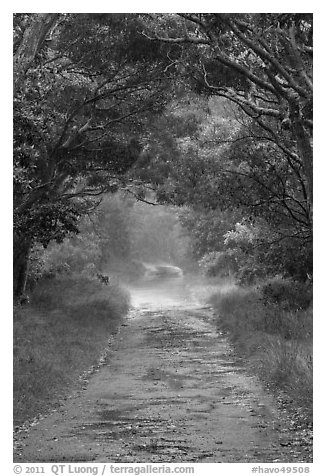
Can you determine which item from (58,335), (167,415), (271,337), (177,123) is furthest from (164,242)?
(167,415)

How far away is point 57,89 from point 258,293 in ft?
27.9

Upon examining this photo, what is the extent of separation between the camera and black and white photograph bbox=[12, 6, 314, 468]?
496 inches

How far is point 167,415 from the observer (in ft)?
45.6

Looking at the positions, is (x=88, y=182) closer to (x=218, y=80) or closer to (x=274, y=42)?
(x=218, y=80)

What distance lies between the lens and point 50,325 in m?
21.4

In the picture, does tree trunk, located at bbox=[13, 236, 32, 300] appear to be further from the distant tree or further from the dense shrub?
the dense shrub

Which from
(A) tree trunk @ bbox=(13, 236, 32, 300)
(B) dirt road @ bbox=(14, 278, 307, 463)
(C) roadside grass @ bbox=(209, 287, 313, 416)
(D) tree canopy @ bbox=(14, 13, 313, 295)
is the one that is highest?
(D) tree canopy @ bbox=(14, 13, 313, 295)

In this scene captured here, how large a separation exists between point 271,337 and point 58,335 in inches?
243

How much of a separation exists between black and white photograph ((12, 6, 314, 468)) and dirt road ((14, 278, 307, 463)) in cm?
6

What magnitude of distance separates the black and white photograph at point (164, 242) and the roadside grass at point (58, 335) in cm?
8

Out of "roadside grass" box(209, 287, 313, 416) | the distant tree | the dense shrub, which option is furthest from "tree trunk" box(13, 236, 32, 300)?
the dense shrub

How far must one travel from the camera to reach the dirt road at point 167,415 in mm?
11258

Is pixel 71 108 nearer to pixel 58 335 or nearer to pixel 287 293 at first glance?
pixel 58 335

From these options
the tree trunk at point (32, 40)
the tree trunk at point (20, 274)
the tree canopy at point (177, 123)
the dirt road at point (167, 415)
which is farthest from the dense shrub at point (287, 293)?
the tree trunk at point (32, 40)
